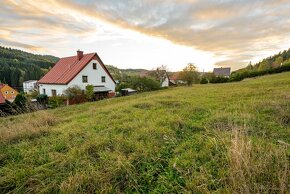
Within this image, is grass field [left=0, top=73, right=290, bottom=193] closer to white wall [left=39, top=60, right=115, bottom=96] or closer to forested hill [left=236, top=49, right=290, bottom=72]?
white wall [left=39, top=60, right=115, bottom=96]

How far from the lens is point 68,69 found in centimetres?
2384

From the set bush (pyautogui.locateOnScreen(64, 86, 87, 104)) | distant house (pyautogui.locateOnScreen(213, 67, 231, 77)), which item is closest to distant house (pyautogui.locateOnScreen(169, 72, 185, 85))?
bush (pyautogui.locateOnScreen(64, 86, 87, 104))

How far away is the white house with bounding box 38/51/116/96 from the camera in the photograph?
2176 cm

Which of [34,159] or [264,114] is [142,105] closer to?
[264,114]

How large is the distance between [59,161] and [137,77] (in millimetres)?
26074

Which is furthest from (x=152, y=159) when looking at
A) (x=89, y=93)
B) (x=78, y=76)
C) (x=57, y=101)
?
(x=78, y=76)

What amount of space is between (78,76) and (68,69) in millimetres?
3138

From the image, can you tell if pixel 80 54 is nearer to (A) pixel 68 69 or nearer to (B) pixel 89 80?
(A) pixel 68 69

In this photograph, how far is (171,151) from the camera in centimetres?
343

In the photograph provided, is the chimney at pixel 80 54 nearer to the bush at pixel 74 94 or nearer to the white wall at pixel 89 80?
the white wall at pixel 89 80

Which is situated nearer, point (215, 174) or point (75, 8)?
point (215, 174)

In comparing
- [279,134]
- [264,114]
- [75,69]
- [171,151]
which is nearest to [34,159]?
[171,151]

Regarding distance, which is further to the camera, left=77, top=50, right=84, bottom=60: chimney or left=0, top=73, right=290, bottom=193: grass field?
left=77, top=50, right=84, bottom=60: chimney

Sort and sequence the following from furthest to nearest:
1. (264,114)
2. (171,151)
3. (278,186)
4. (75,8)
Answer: (75,8) < (264,114) < (171,151) < (278,186)
